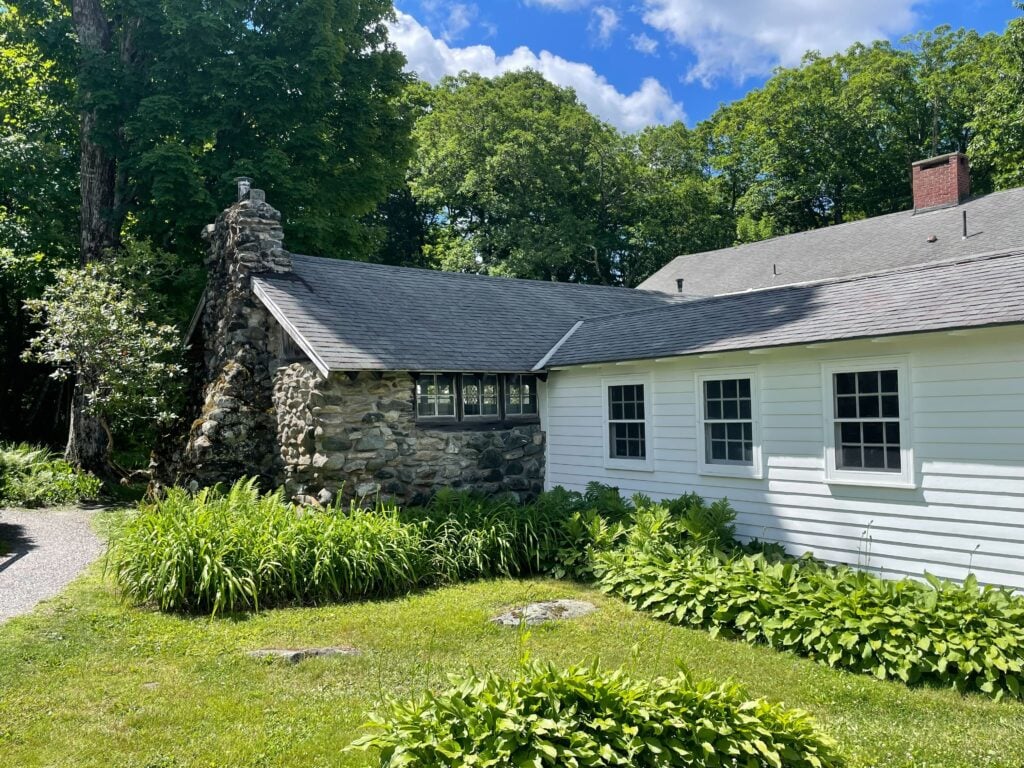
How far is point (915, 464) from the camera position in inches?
294

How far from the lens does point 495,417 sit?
467 inches

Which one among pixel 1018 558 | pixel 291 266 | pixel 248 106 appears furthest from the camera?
pixel 248 106

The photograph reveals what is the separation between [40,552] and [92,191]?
1001cm

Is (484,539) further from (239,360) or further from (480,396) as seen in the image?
(239,360)

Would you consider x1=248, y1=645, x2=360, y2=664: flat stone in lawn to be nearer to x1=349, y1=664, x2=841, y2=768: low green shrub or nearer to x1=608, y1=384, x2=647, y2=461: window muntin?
x1=349, y1=664, x2=841, y2=768: low green shrub

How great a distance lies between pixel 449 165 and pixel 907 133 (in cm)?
1873

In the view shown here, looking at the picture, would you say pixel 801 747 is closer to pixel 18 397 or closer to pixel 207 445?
pixel 207 445

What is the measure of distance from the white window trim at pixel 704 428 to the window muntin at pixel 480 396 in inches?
132

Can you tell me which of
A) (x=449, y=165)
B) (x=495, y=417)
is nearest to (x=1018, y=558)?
(x=495, y=417)

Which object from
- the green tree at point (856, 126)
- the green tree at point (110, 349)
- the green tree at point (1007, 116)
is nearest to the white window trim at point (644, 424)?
the green tree at point (110, 349)

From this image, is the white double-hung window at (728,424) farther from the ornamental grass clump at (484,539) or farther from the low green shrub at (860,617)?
the ornamental grass clump at (484,539)

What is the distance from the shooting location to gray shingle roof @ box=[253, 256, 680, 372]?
1063 centimetres

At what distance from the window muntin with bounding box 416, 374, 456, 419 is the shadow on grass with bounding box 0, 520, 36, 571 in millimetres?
5629

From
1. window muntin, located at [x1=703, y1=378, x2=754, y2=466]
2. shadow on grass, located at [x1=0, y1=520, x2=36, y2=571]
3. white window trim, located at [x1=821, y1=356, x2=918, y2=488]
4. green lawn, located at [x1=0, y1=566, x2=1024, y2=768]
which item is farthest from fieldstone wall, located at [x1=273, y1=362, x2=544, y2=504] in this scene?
white window trim, located at [x1=821, y1=356, x2=918, y2=488]
